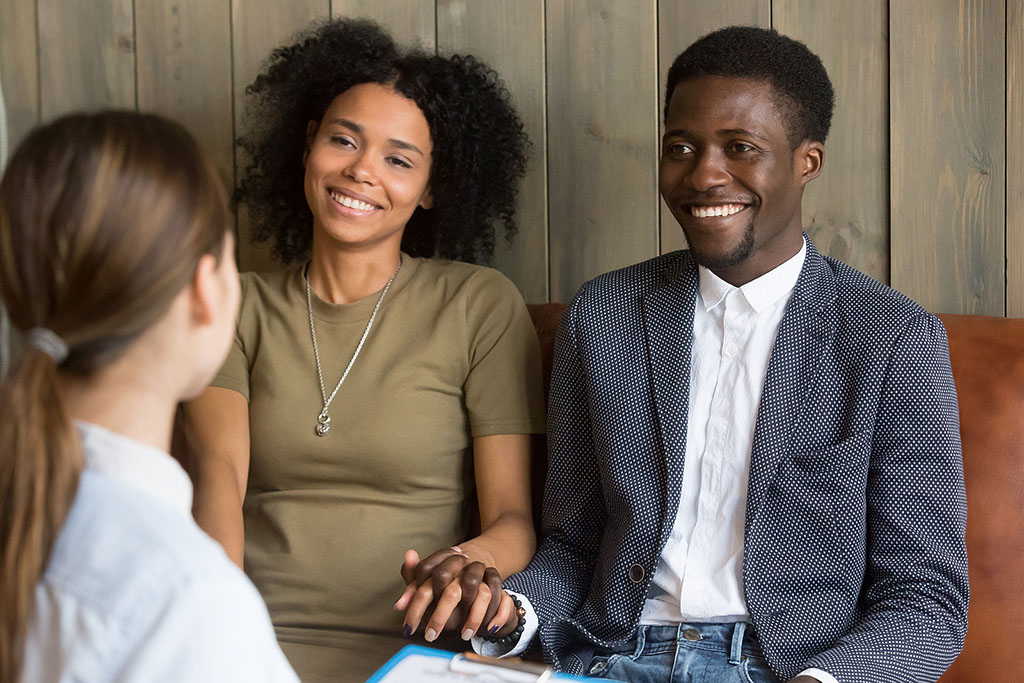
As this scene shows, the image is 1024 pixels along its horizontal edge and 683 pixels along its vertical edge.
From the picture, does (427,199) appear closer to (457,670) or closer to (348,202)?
(348,202)

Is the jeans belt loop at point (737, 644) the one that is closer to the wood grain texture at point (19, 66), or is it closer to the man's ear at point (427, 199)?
the man's ear at point (427, 199)

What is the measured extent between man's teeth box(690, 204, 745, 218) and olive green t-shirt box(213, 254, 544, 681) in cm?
36

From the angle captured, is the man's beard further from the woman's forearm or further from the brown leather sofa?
the woman's forearm

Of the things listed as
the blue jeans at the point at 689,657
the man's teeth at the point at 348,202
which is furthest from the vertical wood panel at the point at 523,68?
the blue jeans at the point at 689,657

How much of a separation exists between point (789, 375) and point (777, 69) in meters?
0.40

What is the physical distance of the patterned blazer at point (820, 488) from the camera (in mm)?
1200

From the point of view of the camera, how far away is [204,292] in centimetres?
75

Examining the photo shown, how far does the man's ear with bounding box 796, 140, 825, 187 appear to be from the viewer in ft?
4.37

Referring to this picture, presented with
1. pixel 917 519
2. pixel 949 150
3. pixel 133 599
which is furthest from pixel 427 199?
pixel 133 599

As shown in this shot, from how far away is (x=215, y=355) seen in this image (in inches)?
31.0

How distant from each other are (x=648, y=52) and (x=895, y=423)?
30.9 inches

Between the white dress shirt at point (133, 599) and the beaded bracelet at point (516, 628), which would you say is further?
the beaded bracelet at point (516, 628)

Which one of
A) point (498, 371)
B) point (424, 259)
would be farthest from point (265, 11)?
point (498, 371)

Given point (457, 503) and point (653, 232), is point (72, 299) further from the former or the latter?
point (653, 232)
